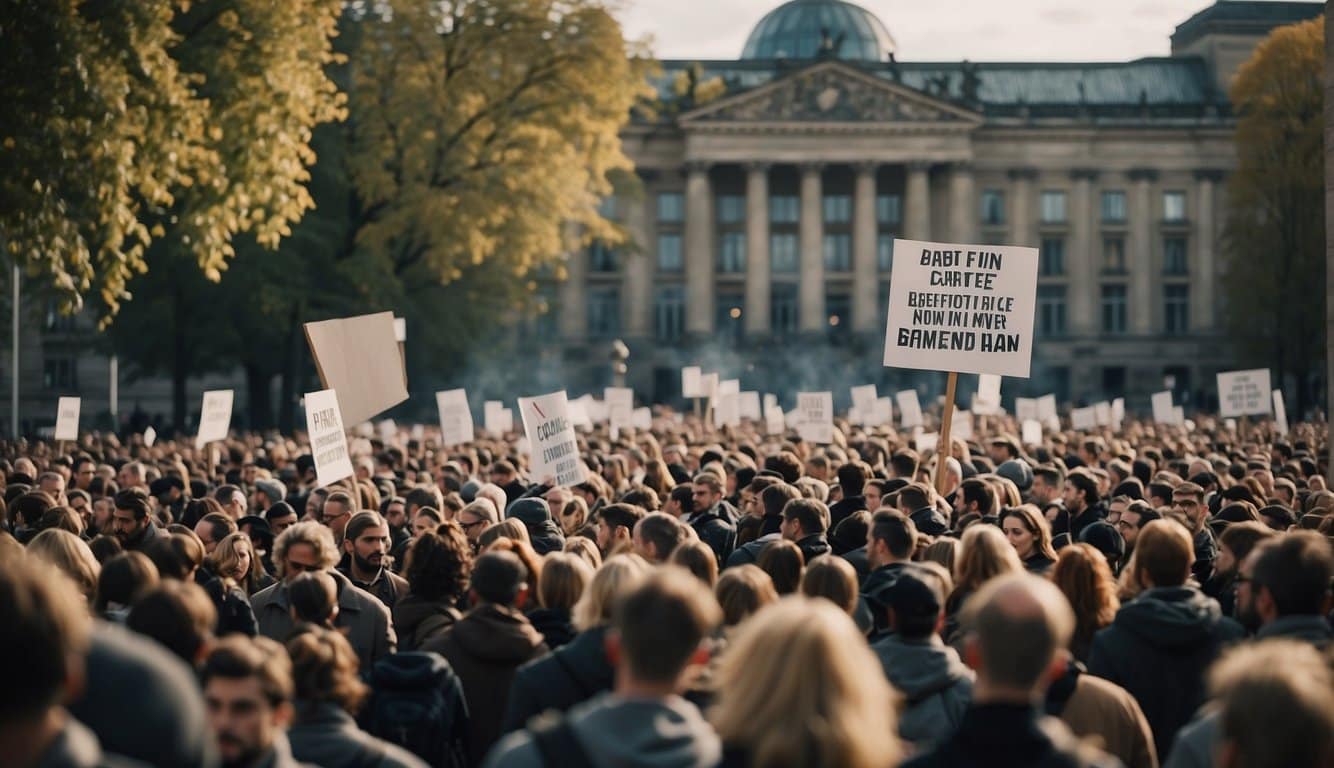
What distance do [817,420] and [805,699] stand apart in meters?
20.4

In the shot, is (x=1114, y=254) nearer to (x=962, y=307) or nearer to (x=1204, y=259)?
(x=1204, y=259)

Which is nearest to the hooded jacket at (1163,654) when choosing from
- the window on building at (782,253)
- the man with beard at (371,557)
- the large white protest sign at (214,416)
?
the man with beard at (371,557)

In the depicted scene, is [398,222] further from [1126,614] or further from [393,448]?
[1126,614]

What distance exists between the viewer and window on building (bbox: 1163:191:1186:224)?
293 ft

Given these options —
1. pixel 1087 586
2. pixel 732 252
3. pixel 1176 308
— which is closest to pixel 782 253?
pixel 732 252

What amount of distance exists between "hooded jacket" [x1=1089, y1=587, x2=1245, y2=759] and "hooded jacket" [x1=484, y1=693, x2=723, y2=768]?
10.7ft

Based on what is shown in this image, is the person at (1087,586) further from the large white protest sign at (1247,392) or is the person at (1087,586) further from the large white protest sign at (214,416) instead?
the large white protest sign at (1247,392)

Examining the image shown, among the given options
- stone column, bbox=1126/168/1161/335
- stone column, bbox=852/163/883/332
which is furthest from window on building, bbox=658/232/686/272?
stone column, bbox=1126/168/1161/335

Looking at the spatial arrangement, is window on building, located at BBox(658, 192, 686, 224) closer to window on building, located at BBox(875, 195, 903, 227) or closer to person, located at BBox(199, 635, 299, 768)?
window on building, located at BBox(875, 195, 903, 227)

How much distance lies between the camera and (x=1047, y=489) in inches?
541

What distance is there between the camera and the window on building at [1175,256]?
89.2 meters

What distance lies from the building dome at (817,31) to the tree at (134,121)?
259 feet

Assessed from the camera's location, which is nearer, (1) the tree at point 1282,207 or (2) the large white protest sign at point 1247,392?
(2) the large white protest sign at point 1247,392

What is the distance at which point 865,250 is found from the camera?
85.2 m
